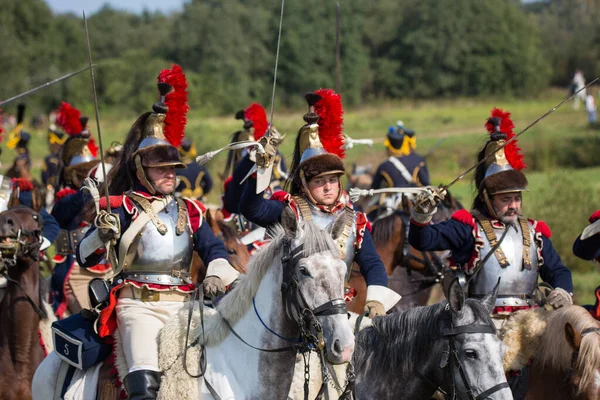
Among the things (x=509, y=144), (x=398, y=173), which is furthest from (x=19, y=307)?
(x=398, y=173)

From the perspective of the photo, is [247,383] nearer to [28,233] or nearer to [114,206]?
[114,206]

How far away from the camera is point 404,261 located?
12273 millimetres

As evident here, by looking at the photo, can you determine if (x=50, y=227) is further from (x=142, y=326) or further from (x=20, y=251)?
(x=142, y=326)

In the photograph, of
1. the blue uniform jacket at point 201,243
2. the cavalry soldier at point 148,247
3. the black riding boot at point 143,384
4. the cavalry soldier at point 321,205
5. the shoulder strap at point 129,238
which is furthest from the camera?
the cavalry soldier at point 321,205

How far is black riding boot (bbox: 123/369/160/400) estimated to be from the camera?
5.81 meters

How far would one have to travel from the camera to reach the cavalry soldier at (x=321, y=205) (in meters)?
6.77

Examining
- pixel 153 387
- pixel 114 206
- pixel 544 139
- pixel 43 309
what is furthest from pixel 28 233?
pixel 544 139

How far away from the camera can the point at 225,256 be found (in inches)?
260

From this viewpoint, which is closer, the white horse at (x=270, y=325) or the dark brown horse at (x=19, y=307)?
the white horse at (x=270, y=325)

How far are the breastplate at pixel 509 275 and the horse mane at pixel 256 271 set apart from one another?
2.18m

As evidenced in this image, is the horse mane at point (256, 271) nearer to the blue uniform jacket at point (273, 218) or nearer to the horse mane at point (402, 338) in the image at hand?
the blue uniform jacket at point (273, 218)

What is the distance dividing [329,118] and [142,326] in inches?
88.1

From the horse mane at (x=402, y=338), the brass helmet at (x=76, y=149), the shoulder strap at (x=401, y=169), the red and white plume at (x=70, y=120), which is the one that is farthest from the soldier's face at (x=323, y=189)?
the shoulder strap at (x=401, y=169)

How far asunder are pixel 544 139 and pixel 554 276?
24.1 m
